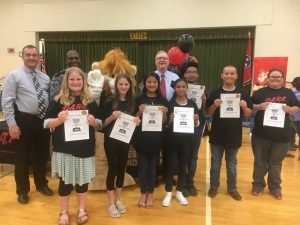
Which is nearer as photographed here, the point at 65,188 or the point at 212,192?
the point at 65,188

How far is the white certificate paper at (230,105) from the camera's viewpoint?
2.92 metres

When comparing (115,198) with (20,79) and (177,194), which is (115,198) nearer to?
(177,194)

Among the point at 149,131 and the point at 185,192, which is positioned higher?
the point at 149,131

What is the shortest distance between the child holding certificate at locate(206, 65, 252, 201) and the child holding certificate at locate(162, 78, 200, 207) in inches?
9.5

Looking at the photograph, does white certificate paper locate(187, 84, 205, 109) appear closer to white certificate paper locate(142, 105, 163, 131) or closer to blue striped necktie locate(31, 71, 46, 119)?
white certificate paper locate(142, 105, 163, 131)

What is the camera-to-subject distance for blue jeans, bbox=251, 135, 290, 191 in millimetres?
3109

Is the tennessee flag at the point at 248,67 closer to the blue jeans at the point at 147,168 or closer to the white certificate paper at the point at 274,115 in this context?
the white certificate paper at the point at 274,115

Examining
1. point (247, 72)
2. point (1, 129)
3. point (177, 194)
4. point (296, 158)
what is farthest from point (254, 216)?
point (247, 72)

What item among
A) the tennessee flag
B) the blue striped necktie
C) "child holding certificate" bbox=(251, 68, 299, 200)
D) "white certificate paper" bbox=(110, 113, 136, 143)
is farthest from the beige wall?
"white certificate paper" bbox=(110, 113, 136, 143)

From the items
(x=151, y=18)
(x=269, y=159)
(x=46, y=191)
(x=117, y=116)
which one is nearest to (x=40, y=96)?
(x=117, y=116)

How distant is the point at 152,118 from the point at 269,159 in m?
1.44

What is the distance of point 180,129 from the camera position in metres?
2.77

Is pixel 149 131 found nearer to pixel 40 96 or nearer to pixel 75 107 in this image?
pixel 75 107

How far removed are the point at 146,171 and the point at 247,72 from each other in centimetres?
491
